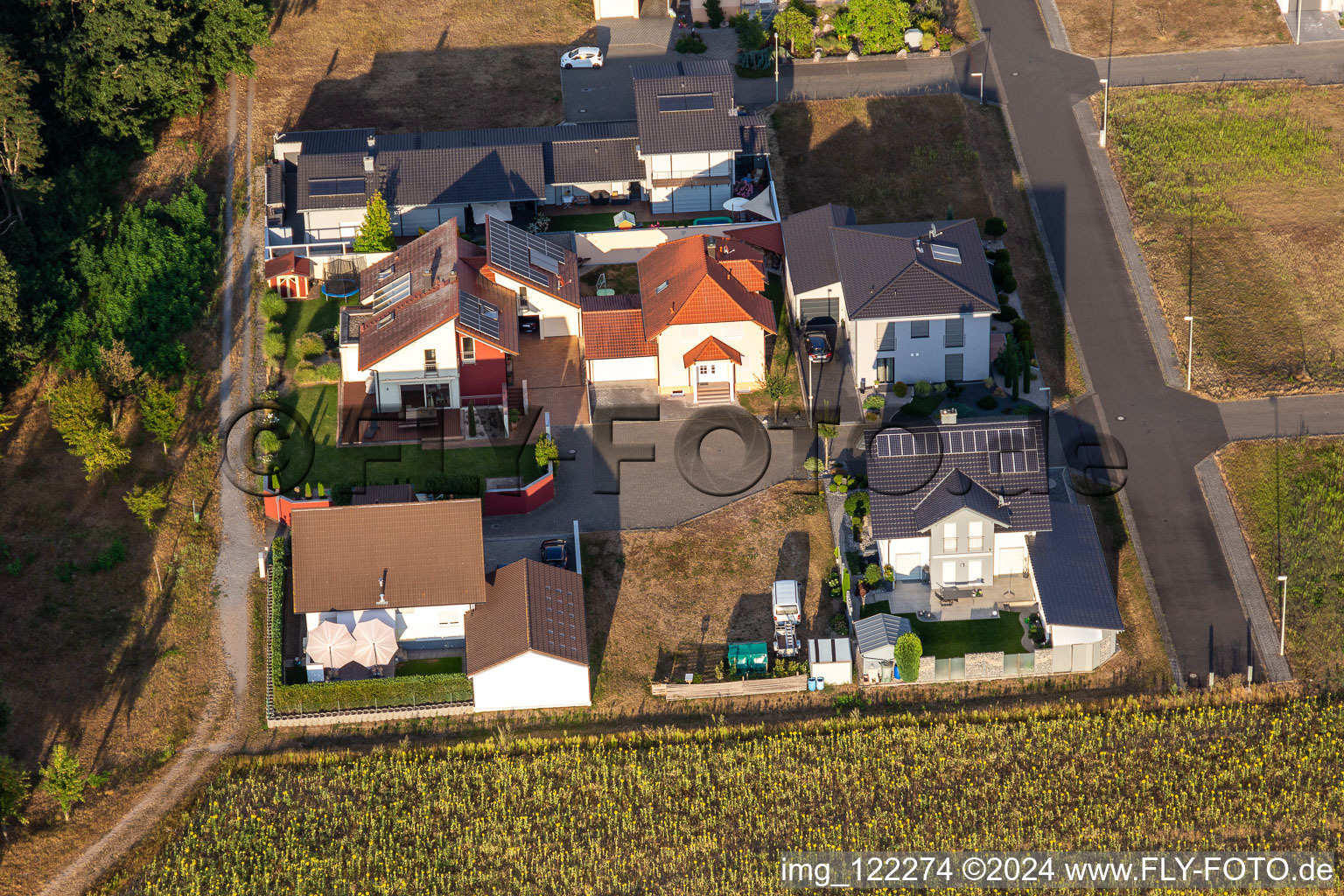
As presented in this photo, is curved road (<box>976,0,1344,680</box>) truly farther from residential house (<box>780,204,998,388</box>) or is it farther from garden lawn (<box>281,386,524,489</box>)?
garden lawn (<box>281,386,524,489</box>)

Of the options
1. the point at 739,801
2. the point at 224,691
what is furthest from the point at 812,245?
the point at 224,691

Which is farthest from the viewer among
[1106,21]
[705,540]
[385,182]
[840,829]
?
[1106,21]

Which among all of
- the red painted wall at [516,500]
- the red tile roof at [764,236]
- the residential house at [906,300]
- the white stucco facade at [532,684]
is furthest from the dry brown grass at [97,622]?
the residential house at [906,300]

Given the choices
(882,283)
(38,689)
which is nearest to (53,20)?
(38,689)

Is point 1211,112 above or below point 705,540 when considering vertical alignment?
above

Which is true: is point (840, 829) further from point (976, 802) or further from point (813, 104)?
point (813, 104)

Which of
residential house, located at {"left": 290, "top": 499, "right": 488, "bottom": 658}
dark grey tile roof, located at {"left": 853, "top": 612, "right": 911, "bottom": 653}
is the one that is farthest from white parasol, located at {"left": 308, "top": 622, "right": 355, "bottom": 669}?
dark grey tile roof, located at {"left": 853, "top": 612, "right": 911, "bottom": 653}

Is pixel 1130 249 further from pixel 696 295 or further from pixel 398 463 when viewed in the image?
pixel 398 463
